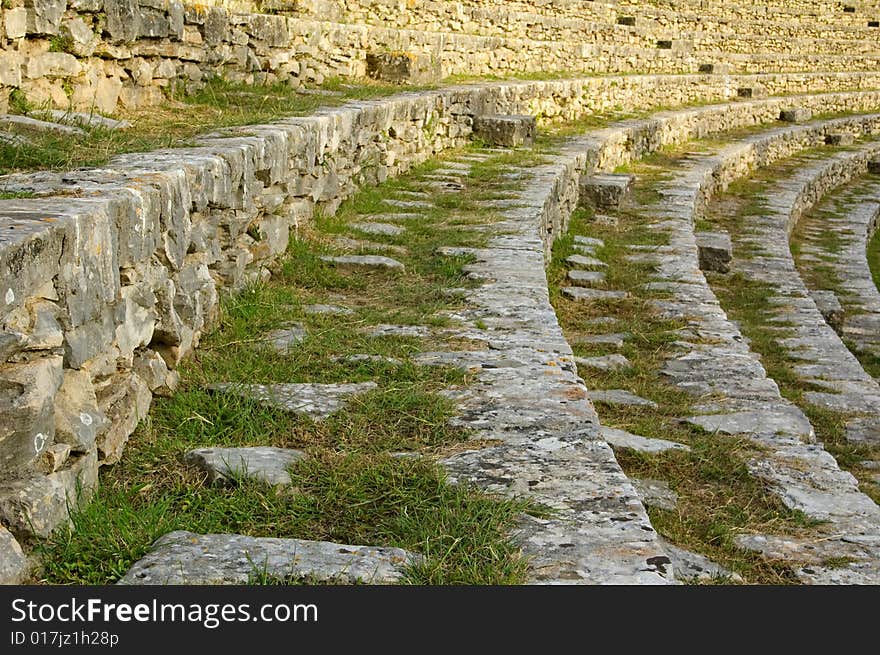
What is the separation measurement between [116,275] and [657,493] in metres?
1.69

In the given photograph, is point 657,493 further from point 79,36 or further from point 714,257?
point 714,257

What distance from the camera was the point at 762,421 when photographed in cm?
412

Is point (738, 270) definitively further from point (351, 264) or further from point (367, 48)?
point (351, 264)

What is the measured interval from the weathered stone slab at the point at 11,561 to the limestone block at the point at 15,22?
3373 millimetres

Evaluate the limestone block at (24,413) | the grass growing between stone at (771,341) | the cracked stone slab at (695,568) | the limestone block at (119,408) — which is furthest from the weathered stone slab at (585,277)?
the limestone block at (24,413)

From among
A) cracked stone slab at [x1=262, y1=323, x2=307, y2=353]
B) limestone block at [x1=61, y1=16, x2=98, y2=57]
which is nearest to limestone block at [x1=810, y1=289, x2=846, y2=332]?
cracked stone slab at [x1=262, y1=323, x2=307, y2=353]

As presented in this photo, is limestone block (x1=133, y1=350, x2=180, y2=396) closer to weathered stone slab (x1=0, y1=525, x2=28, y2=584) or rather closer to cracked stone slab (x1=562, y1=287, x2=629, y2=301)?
weathered stone slab (x1=0, y1=525, x2=28, y2=584)

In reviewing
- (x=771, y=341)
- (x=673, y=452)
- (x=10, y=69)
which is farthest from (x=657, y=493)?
(x=10, y=69)

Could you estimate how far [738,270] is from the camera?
8.21 meters

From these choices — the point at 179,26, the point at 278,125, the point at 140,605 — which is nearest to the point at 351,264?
the point at 278,125

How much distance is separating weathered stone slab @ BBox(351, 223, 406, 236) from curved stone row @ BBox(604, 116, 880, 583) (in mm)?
1479

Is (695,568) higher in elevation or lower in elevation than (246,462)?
lower

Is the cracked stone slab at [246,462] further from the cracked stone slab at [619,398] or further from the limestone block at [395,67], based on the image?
the limestone block at [395,67]

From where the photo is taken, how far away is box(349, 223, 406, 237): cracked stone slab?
18.3 feet
